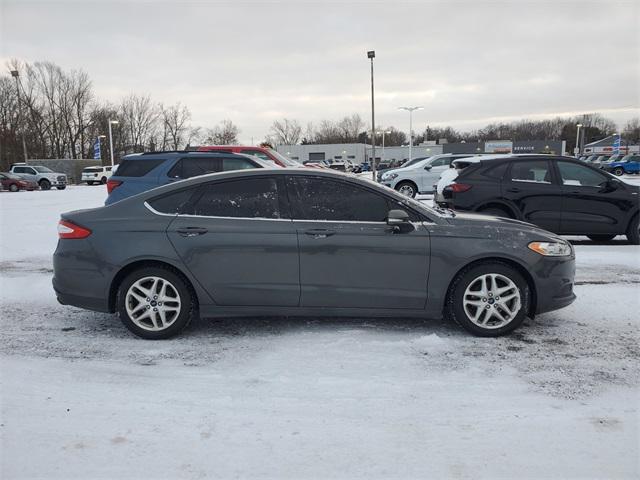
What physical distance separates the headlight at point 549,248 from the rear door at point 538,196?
4383mm

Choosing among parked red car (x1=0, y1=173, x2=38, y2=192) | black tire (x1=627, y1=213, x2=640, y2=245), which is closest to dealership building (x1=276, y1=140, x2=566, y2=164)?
parked red car (x1=0, y1=173, x2=38, y2=192)

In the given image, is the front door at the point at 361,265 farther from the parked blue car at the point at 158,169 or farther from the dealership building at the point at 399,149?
the dealership building at the point at 399,149

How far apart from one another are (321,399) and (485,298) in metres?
1.88

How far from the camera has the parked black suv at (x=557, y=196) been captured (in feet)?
28.5

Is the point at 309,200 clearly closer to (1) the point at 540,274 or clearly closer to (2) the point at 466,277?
(2) the point at 466,277

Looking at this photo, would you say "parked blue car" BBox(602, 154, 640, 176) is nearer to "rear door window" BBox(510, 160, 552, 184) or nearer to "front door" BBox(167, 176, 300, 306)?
"rear door window" BBox(510, 160, 552, 184)

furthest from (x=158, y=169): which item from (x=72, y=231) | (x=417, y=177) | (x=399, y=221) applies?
(x=417, y=177)

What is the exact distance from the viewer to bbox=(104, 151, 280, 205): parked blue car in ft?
29.6

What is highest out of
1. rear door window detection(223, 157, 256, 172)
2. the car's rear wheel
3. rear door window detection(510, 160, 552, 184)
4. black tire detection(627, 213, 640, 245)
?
rear door window detection(223, 157, 256, 172)

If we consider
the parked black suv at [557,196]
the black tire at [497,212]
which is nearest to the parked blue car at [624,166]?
the parked black suv at [557,196]

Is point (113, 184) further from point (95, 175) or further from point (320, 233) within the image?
point (95, 175)

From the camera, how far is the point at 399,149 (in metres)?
107

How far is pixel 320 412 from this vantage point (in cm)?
318

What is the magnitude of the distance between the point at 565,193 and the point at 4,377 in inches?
336
